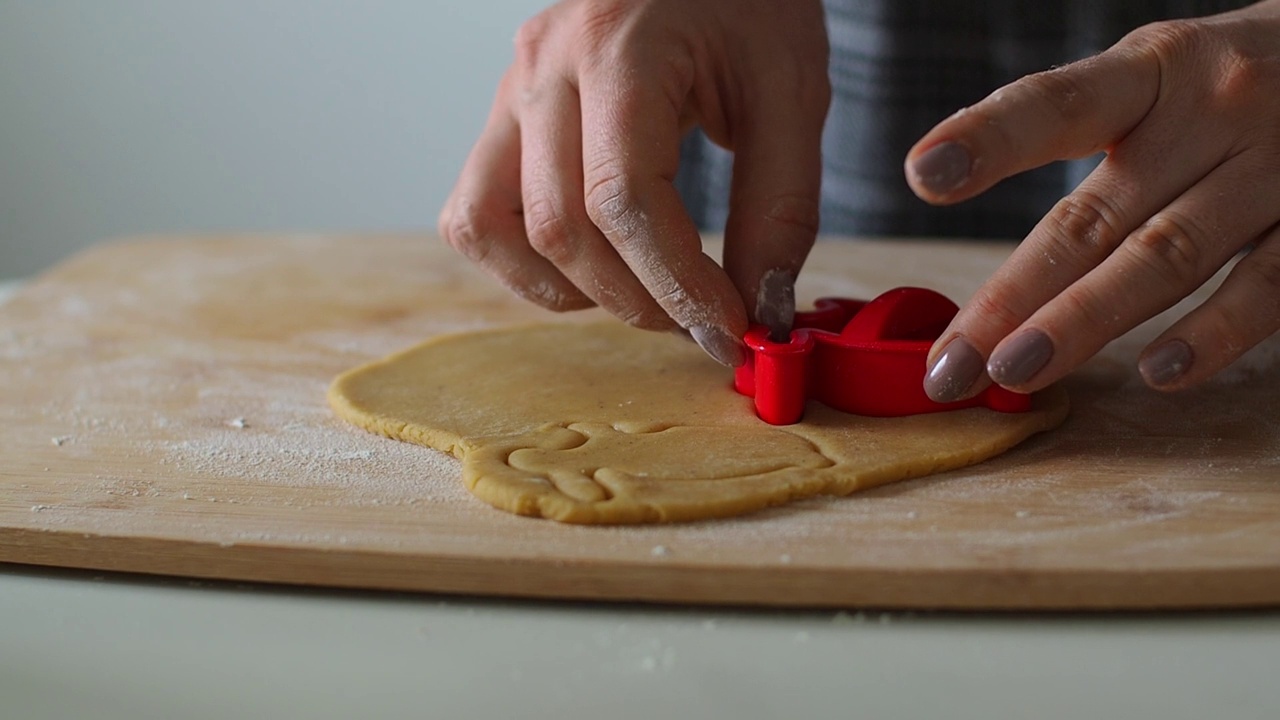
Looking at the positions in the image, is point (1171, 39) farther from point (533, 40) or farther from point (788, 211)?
point (533, 40)

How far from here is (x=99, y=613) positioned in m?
1.03

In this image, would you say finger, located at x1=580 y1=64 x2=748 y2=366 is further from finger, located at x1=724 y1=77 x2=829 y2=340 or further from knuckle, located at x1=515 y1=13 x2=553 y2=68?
knuckle, located at x1=515 y1=13 x2=553 y2=68

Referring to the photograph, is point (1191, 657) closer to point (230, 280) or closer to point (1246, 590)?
point (1246, 590)

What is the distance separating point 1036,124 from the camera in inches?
43.2

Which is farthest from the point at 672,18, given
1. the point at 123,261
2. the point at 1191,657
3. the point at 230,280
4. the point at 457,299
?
the point at 123,261

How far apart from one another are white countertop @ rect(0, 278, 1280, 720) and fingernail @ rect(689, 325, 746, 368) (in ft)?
1.28

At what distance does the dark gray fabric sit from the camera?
2006mm

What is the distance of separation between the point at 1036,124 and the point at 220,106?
3.47 m

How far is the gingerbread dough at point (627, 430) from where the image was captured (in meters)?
1.10

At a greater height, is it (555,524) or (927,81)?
(927,81)

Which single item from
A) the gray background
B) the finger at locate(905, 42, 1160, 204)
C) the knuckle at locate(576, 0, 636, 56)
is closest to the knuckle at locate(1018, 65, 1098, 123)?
the finger at locate(905, 42, 1160, 204)

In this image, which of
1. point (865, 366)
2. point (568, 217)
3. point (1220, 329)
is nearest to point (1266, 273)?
point (1220, 329)

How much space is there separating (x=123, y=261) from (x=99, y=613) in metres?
1.37

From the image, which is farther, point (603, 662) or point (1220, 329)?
point (1220, 329)
